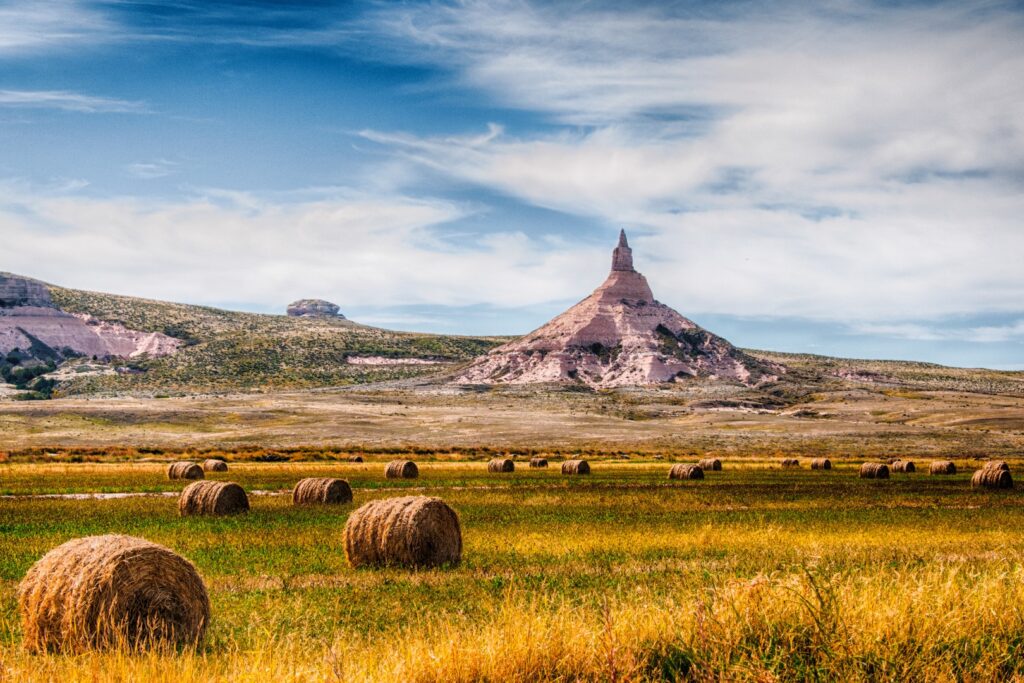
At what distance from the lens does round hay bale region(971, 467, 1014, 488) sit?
1618 inches

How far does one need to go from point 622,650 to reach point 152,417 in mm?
126178

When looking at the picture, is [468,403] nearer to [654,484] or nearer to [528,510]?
[654,484]

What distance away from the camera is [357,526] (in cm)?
1741

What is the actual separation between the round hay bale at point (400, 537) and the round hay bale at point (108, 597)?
6.34 meters

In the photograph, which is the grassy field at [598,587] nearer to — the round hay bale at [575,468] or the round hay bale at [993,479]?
the round hay bale at [993,479]

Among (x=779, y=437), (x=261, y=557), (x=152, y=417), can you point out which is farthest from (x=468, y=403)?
(x=261, y=557)

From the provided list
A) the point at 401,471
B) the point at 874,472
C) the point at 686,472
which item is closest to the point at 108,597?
the point at 401,471

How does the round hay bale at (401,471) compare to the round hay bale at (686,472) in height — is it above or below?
below

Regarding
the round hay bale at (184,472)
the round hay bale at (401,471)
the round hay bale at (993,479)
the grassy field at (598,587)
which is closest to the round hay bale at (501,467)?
the round hay bale at (401,471)

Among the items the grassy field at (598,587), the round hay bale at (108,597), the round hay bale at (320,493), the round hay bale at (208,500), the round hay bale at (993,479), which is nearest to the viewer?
the grassy field at (598,587)

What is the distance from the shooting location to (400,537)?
17.2 m

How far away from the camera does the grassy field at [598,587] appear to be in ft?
26.0

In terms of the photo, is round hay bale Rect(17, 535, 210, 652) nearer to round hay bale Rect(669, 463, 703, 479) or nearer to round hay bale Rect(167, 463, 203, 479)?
round hay bale Rect(167, 463, 203, 479)

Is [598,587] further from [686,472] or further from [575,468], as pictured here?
[575,468]
